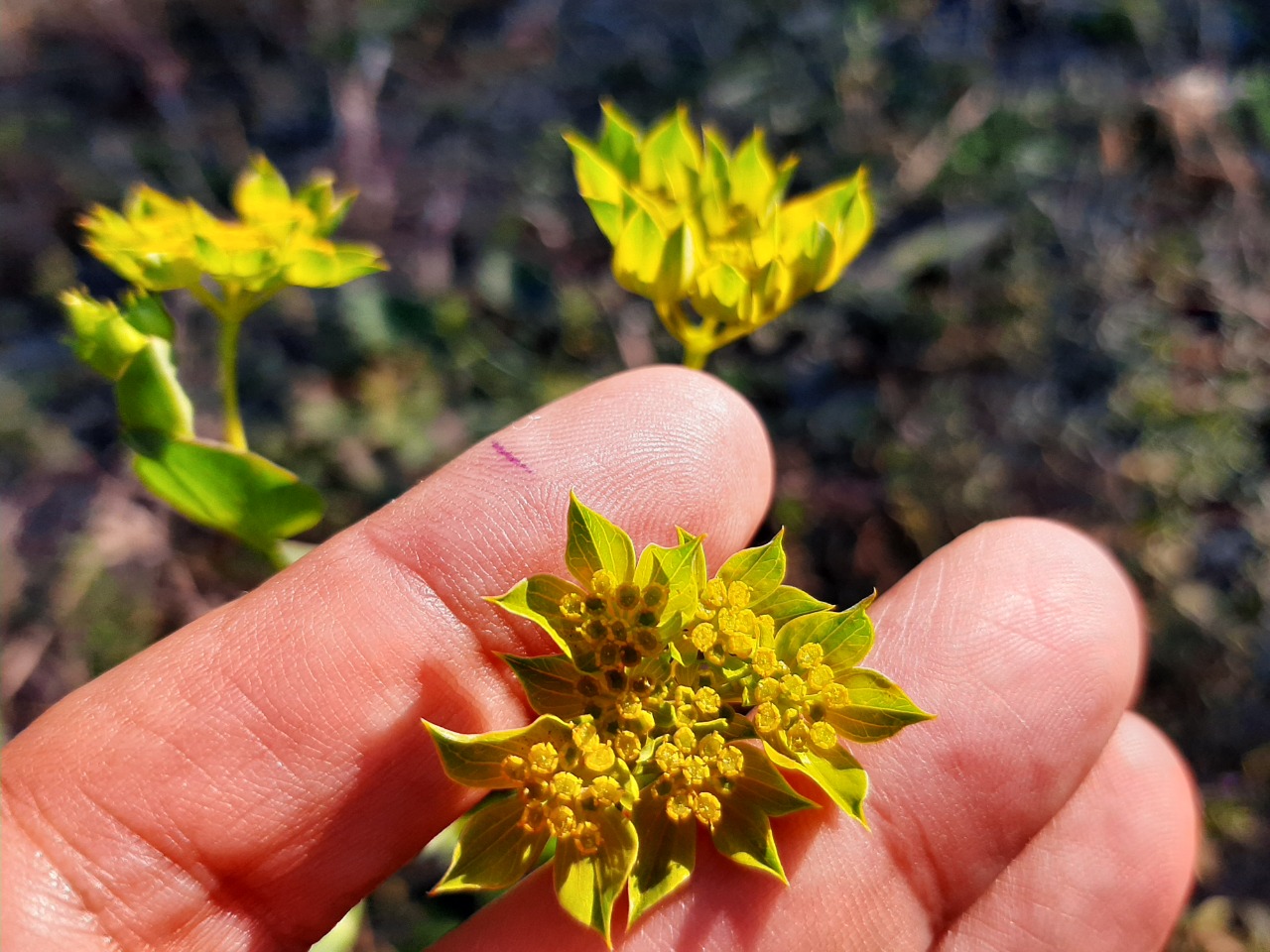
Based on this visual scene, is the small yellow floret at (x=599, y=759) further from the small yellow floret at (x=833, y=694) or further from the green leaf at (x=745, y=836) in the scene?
the small yellow floret at (x=833, y=694)

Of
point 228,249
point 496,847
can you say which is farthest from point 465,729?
point 228,249

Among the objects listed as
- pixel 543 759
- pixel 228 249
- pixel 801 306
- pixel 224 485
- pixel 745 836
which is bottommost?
→ pixel 801 306

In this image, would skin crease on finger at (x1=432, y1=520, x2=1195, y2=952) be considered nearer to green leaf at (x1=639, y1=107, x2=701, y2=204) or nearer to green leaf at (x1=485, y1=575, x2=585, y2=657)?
green leaf at (x1=485, y1=575, x2=585, y2=657)

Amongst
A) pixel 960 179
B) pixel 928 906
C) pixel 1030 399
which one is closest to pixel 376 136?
pixel 960 179

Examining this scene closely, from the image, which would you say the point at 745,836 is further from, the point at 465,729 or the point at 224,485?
the point at 224,485

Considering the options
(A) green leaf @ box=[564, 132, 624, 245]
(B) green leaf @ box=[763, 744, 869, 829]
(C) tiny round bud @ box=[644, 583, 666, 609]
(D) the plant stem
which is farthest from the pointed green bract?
(D) the plant stem

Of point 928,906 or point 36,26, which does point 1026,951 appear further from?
point 36,26
